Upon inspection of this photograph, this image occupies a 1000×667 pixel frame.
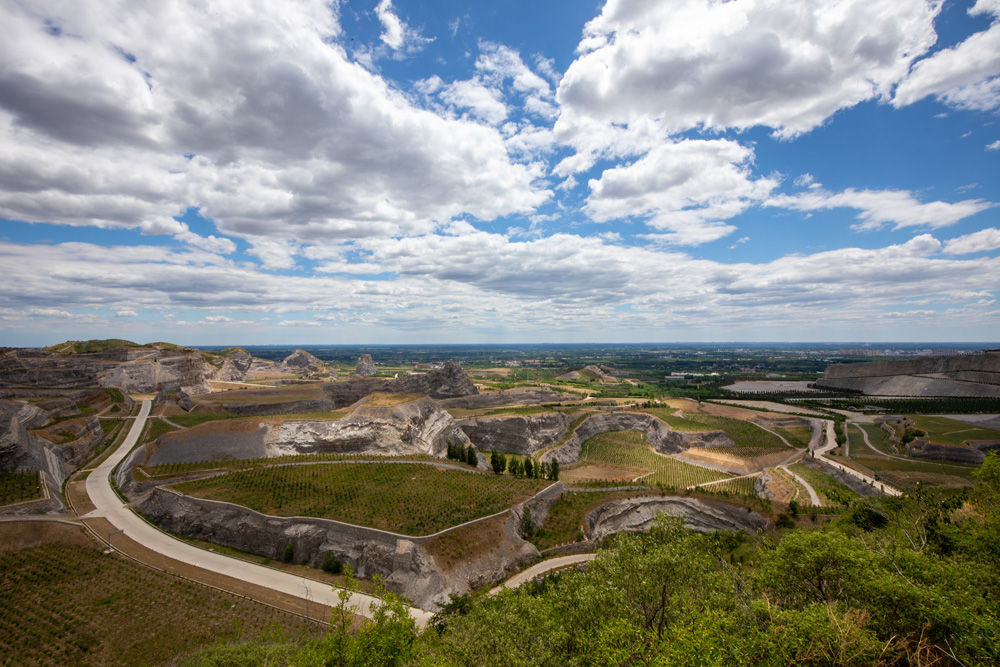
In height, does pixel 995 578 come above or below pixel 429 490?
above

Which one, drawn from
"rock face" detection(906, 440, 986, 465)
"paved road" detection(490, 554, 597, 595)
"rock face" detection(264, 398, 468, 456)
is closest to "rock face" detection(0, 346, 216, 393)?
"rock face" detection(264, 398, 468, 456)

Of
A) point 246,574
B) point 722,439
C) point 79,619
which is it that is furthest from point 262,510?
point 722,439

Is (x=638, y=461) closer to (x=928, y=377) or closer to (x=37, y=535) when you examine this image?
(x=37, y=535)

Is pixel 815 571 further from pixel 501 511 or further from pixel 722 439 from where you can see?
pixel 722 439

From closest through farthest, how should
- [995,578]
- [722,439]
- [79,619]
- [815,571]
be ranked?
[995,578]
[815,571]
[79,619]
[722,439]

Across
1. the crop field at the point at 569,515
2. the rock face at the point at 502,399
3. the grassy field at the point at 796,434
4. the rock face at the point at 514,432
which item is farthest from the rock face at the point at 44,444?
the grassy field at the point at 796,434

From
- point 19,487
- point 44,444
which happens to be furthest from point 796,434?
point 44,444

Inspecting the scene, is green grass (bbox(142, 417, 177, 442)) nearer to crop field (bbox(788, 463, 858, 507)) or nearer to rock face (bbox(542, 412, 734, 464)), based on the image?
rock face (bbox(542, 412, 734, 464))
